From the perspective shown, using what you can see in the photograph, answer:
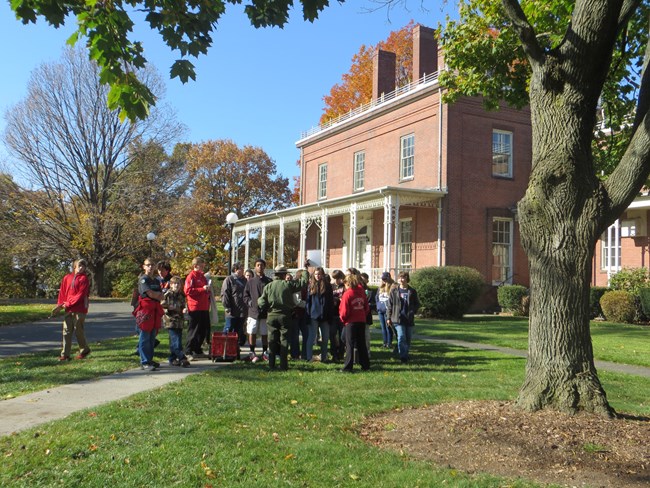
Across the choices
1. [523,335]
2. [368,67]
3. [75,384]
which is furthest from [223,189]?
[75,384]

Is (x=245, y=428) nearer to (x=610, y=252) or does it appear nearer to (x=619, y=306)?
(x=619, y=306)

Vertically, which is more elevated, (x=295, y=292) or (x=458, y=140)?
(x=458, y=140)

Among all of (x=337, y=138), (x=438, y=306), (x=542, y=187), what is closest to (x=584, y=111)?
(x=542, y=187)

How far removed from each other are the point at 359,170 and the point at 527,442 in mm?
25619

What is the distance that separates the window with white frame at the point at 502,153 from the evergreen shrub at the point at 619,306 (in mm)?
7054

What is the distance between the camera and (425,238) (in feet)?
83.0

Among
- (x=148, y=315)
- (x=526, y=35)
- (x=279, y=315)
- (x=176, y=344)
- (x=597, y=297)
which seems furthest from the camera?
(x=597, y=297)

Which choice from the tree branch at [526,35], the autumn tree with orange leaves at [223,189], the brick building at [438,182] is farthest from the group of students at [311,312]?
the autumn tree with orange leaves at [223,189]

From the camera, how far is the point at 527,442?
18.2ft

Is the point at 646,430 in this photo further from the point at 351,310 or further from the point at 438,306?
the point at 438,306

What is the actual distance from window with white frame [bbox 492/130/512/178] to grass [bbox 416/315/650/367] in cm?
719

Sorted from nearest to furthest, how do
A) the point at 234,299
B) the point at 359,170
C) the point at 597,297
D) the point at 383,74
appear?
the point at 234,299, the point at 597,297, the point at 359,170, the point at 383,74

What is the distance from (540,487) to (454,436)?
1.32 metres

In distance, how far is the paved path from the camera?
6.49 meters
